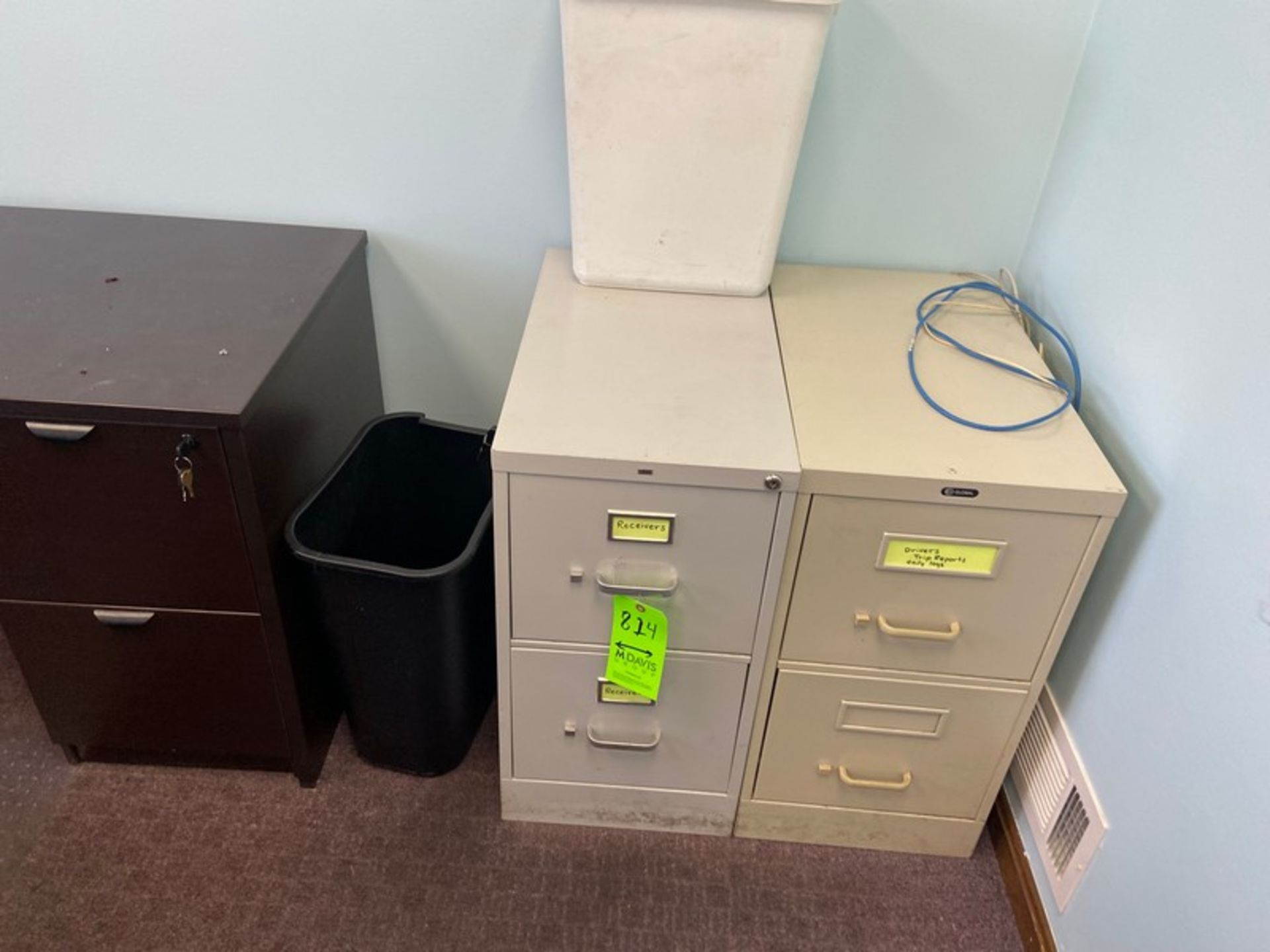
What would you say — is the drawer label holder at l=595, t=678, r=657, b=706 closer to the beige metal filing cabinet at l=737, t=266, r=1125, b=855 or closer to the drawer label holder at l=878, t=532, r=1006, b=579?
the beige metal filing cabinet at l=737, t=266, r=1125, b=855

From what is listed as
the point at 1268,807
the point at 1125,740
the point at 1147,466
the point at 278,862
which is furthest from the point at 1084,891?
the point at 278,862

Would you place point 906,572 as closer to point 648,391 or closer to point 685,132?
point 648,391

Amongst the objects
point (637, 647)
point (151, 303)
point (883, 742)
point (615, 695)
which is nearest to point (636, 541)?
point (637, 647)

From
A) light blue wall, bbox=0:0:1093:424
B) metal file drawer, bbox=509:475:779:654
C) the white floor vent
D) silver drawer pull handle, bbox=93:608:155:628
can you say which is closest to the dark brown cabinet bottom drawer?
silver drawer pull handle, bbox=93:608:155:628

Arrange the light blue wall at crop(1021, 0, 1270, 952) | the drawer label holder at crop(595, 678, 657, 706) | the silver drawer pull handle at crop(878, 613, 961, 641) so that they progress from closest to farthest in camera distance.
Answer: the light blue wall at crop(1021, 0, 1270, 952)
the silver drawer pull handle at crop(878, 613, 961, 641)
the drawer label holder at crop(595, 678, 657, 706)

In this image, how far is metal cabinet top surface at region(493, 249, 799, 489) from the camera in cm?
104

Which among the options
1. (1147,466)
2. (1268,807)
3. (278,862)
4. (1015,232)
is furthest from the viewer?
(1015,232)

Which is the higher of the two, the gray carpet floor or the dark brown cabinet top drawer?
the dark brown cabinet top drawer

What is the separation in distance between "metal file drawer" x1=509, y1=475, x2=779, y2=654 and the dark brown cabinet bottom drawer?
0.41 m

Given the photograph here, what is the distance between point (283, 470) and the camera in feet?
3.90

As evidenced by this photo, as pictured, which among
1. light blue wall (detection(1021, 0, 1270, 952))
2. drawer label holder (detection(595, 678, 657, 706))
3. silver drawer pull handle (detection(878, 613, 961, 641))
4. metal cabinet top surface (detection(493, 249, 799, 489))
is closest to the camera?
light blue wall (detection(1021, 0, 1270, 952))

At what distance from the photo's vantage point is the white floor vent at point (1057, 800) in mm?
1173

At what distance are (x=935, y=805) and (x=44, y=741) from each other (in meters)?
1.40

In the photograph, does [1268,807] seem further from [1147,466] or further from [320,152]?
[320,152]
